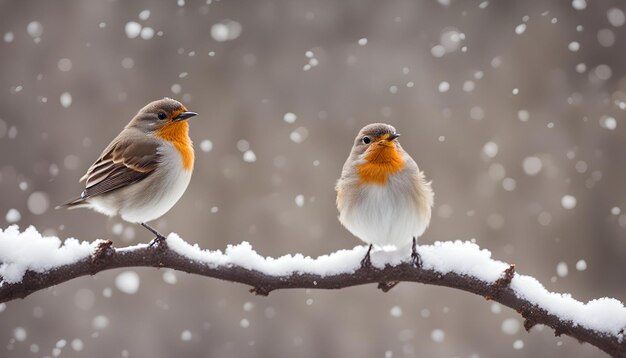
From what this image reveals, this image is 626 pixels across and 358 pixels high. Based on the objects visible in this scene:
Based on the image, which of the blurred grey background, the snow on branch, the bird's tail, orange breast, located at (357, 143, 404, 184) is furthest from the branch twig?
the blurred grey background

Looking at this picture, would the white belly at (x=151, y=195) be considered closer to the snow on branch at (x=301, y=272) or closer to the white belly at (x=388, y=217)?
the snow on branch at (x=301, y=272)

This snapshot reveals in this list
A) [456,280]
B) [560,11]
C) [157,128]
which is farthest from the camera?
[560,11]

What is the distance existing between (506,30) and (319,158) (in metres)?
2.46

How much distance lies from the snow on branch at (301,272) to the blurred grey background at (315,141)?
4853 mm

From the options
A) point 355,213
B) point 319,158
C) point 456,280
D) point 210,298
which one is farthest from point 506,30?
point 456,280

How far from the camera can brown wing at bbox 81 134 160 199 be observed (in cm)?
236

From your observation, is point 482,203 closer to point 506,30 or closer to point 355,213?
point 506,30

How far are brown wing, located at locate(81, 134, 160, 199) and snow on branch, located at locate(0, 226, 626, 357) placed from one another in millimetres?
445

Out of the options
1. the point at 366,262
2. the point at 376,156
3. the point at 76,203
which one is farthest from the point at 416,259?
the point at 76,203

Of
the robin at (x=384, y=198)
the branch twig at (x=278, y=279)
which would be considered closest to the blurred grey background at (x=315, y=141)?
the robin at (x=384, y=198)

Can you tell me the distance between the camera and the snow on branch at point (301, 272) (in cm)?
187

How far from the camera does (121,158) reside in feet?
7.95

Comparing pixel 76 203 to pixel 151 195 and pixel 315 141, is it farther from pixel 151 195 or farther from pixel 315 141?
pixel 315 141

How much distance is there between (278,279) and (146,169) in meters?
0.77
